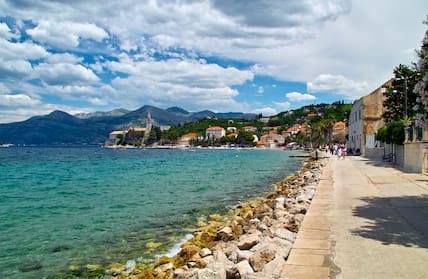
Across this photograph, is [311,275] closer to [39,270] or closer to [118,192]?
[39,270]

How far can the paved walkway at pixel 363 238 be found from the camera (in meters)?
4.85

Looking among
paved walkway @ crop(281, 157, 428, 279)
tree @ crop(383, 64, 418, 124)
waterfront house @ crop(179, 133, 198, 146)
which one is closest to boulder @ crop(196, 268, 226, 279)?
paved walkway @ crop(281, 157, 428, 279)

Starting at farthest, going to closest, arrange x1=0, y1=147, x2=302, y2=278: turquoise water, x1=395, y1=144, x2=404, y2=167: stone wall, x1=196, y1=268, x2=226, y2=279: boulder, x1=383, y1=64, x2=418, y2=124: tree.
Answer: x1=383, y1=64, x2=418, y2=124: tree
x1=395, y1=144, x2=404, y2=167: stone wall
x1=0, y1=147, x2=302, y2=278: turquoise water
x1=196, y1=268, x2=226, y2=279: boulder

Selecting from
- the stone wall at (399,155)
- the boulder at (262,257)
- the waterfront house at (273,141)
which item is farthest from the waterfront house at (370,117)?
the waterfront house at (273,141)

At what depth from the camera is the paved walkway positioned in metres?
4.85

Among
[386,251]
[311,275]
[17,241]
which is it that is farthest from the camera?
[17,241]

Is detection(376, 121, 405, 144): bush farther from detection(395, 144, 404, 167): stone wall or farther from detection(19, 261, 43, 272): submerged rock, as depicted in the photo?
detection(19, 261, 43, 272): submerged rock

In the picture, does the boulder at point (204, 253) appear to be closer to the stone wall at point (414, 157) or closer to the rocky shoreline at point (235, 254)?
the rocky shoreline at point (235, 254)

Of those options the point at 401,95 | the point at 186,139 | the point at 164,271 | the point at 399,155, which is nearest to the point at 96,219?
the point at 164,271

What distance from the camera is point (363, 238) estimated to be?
21.3 feet

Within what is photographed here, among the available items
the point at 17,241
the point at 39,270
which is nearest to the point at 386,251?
the point at 39,270

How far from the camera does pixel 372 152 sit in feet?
127

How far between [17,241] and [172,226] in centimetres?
480

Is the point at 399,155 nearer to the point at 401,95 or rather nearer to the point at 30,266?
the point at 401,95
